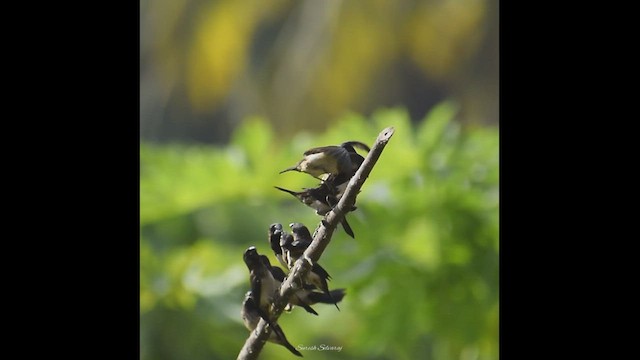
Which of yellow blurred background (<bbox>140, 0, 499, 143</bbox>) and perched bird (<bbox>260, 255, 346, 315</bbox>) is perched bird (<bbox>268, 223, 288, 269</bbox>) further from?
yellow blurred background (<bbox>140, 0, 499, 143</bbox>)

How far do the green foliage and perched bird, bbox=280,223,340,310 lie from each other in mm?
41

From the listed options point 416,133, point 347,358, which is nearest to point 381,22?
point 416,133

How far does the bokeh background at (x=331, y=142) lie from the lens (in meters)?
2.50

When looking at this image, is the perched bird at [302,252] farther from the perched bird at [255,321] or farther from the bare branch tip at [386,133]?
the bare branch tip at [386,133]

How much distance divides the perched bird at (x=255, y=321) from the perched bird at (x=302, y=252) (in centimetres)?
13

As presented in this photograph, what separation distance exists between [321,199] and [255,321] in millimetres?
340

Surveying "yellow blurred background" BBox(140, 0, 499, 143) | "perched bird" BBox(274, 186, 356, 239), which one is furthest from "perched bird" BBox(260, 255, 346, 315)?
"yellow blurred background" BBox(140, 0, 499, 143)

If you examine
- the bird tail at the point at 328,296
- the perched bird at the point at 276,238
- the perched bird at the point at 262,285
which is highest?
the perched bird at the point at 276,238

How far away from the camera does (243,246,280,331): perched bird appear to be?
7.99 feet

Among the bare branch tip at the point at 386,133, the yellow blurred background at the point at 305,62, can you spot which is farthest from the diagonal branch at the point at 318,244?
→ the yellow blurred background at the point at 305,62

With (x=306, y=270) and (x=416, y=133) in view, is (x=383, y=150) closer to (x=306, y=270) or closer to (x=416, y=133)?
(x=416, y=133)

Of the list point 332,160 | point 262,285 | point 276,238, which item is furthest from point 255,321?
point 332,160

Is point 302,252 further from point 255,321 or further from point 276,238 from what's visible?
point 255,321

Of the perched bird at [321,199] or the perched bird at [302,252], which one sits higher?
the perched bird at [321,199]
